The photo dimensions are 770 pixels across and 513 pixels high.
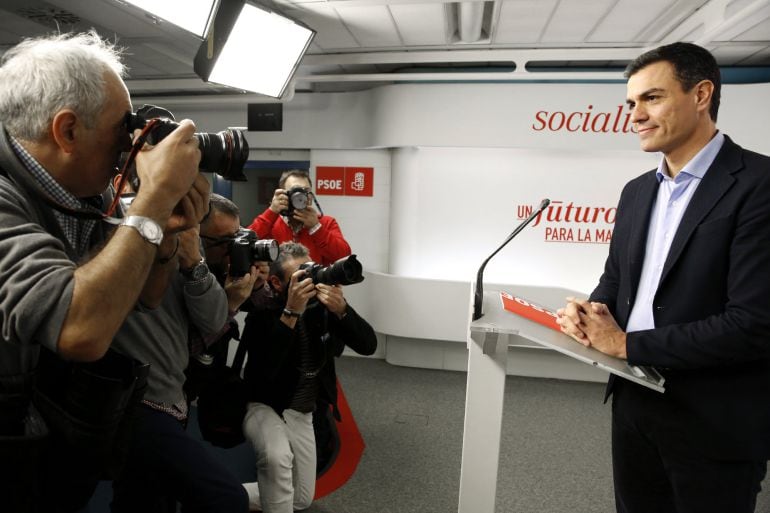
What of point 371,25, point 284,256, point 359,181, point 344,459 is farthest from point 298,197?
point 359,181

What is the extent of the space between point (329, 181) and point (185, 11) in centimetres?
236

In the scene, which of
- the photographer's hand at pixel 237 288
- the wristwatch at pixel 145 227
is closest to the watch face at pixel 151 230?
the wristwatch at pixel 145 227

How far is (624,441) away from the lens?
124cm

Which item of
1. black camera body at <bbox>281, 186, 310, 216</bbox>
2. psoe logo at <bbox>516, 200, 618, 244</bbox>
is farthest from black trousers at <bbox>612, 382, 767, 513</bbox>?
psoe logo at <bbox>516, 200, 618, 244</bbox>

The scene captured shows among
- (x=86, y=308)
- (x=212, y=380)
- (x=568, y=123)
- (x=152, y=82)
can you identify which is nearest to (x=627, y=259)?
(x=86, y=308)

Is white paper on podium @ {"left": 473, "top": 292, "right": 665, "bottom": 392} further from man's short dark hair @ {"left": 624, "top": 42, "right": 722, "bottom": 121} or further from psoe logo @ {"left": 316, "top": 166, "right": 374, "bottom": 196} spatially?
psoe logo @ {"left": 316, "top": 166, "right": 374, "bottom": 196}

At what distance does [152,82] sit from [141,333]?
Answer: 3618 millimetres

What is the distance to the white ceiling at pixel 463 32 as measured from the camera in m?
2.64

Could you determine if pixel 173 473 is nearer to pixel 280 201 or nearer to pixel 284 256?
pixel 284 256

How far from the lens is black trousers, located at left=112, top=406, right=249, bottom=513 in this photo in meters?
1.27

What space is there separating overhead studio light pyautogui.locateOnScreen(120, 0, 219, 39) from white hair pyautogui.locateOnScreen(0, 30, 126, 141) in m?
1.58

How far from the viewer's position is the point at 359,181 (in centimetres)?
440

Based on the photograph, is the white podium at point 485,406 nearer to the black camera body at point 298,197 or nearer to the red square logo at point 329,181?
the black camera body at point 298,197

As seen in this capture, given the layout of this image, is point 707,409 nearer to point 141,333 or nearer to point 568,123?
point 141,333
